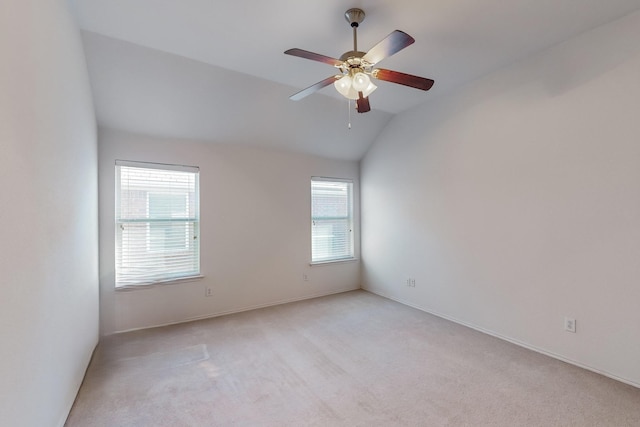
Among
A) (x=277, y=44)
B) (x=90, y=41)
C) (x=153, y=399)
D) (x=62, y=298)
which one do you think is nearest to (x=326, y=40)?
(x=277, y=44)

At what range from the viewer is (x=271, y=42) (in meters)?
2.49

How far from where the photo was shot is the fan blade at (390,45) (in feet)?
5.26

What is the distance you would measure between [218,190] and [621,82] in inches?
159

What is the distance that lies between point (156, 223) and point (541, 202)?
4.13 metres

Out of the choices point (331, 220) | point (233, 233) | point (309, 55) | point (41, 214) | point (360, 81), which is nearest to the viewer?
point (41, 214)

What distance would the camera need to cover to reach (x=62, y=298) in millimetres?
1808

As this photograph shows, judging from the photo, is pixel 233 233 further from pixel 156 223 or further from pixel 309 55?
pixel 309 55

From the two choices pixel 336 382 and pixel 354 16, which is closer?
pixel 354 16

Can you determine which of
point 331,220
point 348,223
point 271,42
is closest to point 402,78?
point 271,42

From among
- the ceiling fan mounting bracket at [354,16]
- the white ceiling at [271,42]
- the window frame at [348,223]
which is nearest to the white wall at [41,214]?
the white ceiling at [271,42]

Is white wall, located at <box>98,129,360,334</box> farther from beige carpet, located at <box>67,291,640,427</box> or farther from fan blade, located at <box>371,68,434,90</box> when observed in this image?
fan blade, located at <box>371,68,434,90</box>

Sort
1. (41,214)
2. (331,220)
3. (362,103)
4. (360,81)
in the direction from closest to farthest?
(41,214) < (360,81) < (362,103) < (331,220)

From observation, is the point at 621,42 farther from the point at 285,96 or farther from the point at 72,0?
the point at 72,0

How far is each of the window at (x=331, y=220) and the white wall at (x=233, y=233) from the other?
166 mm
